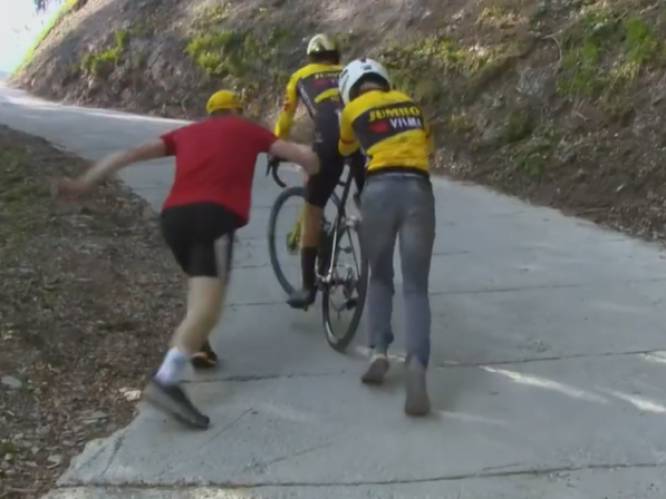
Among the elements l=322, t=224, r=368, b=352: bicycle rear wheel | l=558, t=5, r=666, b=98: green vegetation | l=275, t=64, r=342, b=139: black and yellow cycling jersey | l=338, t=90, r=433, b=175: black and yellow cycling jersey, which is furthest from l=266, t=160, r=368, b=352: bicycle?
l=558, t=5, r=666, b=98: green vegetation

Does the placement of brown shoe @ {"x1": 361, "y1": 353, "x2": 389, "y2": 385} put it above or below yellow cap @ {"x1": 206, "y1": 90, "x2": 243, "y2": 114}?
below

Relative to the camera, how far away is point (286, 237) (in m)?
8.46

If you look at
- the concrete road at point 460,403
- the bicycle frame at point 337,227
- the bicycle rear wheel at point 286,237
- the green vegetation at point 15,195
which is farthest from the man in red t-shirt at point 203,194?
the green vegetation at point 15,195

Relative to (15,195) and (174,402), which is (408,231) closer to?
(174,402)

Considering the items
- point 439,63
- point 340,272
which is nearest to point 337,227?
point 340,272

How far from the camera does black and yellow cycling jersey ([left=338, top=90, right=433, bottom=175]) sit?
6.15 m

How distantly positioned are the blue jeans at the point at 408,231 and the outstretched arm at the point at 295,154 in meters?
0.33

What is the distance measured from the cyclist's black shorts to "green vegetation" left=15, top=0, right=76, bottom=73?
1835 centimetres

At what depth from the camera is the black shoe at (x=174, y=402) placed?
576 centimetres

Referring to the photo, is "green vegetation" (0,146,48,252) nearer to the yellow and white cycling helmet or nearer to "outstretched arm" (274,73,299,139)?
"outstretched arm" (274,73,299,139)

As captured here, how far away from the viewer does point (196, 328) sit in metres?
5.91

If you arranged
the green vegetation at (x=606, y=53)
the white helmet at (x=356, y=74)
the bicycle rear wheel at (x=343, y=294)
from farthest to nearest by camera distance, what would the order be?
the green vegetation at (x=606, y=53) < the bicycle rear wheel at (x=343, y=294) < the white helmet at (x=356, y=74)

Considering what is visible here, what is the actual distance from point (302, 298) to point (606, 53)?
231 inches

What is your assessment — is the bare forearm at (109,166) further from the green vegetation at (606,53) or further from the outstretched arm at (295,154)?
the green vegetation at (606,53)
